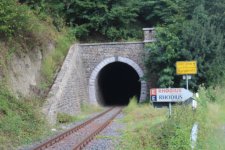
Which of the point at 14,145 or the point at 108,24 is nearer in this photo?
the point at 14,145

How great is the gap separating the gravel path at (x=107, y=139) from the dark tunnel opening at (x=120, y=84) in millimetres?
19177

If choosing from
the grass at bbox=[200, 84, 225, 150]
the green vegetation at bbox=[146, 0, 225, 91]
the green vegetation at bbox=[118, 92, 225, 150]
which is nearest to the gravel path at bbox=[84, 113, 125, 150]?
the green vegetation at bbox=[118, 92, 225, 150]

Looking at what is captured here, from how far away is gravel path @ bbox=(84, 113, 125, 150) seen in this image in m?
11.3

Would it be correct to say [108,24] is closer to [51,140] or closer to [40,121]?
[40,121]

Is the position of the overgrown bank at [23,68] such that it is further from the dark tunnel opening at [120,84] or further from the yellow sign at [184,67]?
the dark tunnel opening at [120,84]

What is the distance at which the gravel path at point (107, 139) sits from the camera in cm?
1130

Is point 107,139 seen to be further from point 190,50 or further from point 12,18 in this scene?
point 190,50

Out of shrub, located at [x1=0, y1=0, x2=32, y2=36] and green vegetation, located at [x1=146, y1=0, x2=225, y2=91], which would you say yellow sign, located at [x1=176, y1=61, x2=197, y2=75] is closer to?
green vegetation, located at [x1=146, y1=0, x2=225, y2=91]

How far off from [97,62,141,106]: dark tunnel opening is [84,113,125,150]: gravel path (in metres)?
19.2

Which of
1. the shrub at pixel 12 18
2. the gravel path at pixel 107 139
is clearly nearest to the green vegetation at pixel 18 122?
the gravel path at pixel 107 139

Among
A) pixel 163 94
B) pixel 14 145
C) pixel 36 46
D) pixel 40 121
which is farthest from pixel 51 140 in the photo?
pixel 36 46

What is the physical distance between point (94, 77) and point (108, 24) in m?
3.67

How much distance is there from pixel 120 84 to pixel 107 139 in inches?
1062

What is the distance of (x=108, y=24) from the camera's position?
92.7ft
